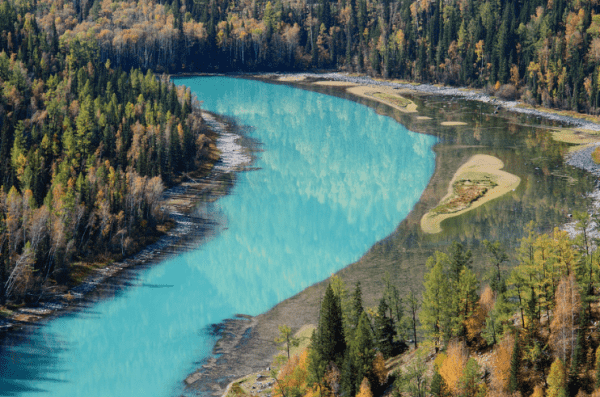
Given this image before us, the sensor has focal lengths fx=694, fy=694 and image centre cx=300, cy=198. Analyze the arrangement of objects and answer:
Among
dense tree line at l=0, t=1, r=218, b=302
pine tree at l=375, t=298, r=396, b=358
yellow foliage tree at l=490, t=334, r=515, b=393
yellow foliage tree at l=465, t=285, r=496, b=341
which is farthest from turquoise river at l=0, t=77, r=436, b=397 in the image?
yellow foliage tree at l=490, t=334, r=515, b=393

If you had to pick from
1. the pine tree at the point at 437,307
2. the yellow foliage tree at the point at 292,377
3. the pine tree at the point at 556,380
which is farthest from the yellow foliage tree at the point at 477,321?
the yellow foliage tree at the point at 292,377

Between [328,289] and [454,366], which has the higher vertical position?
[328,289]

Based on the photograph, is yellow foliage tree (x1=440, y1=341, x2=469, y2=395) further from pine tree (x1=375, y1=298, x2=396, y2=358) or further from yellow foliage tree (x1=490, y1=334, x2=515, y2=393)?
pine tree (x1=375, y1=298, x2=396, y2=358)

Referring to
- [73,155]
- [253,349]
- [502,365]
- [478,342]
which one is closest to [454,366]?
[502,365]

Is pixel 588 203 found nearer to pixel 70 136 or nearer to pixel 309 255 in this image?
pixel 309 255

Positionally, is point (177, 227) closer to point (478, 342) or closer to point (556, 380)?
point (478, 342)

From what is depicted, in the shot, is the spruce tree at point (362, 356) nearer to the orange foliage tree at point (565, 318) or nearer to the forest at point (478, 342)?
the forest at point (478, 342)
